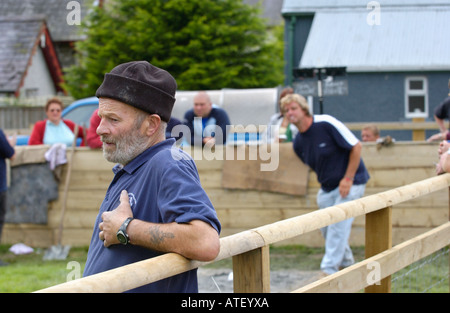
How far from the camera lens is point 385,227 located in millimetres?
3605

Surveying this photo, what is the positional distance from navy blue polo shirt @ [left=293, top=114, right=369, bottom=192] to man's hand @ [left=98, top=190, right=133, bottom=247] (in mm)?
4353

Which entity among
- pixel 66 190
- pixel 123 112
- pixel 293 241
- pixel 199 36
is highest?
pixel 199 36

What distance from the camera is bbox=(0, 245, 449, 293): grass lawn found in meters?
6.06

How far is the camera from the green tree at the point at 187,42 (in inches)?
810

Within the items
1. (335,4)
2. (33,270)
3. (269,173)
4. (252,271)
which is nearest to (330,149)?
(269,173)

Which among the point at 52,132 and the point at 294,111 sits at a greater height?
the point at 294,111

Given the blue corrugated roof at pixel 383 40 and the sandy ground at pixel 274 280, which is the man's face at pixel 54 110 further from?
the blue corrugated roof at pixel 383 40

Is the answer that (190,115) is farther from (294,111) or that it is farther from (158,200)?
(158,200)

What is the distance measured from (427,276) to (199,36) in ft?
49.6

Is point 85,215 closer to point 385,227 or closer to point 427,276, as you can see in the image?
point 427,276

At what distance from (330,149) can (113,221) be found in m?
4.51

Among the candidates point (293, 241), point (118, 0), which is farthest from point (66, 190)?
point (118, 0)

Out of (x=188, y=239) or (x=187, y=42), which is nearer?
(x=188, y=239)

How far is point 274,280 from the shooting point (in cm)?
649
